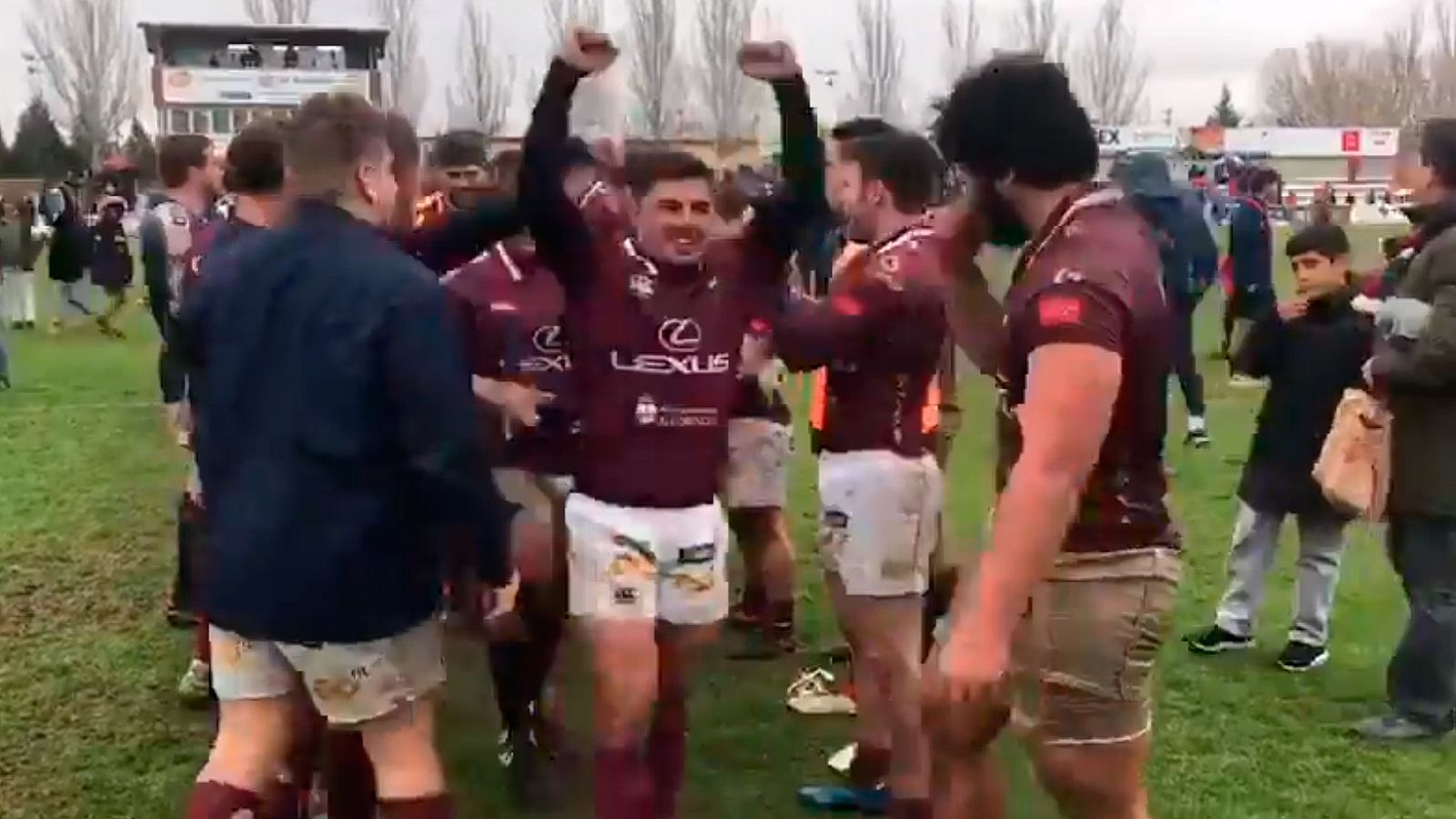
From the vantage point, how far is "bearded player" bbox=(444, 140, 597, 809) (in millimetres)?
5609

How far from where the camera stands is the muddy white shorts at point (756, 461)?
7809mm

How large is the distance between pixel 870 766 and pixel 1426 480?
229cm

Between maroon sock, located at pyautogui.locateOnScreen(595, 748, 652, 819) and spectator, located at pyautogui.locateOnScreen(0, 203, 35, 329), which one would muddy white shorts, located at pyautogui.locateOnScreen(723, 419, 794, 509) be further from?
spectator, located at pyautogui.locateOnScreen(0, 203, 35, 329)

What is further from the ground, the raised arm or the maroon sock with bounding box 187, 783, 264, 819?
the raised arm

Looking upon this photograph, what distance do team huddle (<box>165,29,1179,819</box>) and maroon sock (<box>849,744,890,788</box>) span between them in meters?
0.01

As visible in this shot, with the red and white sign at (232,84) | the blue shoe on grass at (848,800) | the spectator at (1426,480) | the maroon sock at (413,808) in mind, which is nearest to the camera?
the maroon sock at (413,808)

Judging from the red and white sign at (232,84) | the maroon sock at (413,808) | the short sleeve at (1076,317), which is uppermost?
the red and white sign at (232,84)

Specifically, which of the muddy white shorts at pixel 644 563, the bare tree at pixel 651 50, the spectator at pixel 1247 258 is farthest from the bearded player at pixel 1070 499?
the bare tree at pixel 651 50

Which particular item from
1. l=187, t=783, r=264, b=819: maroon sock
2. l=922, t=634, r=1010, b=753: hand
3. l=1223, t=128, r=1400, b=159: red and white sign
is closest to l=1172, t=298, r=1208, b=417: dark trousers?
l=922, t=634, r=1010, b=753: hand

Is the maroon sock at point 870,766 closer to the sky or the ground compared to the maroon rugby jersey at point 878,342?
closer to the ground

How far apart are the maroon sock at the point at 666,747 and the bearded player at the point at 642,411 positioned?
0.08ft

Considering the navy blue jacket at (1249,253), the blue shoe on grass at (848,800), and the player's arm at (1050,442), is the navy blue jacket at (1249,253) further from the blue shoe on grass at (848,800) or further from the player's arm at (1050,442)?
the player's arm at (1050,442)

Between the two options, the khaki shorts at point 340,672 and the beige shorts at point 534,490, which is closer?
the khaki shorts at point 340,672

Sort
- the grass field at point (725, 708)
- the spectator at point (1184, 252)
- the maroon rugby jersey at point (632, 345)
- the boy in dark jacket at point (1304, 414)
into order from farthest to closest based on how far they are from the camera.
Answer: the spectator at point (1184, 252) → the boy in dark jacket at point (1304, 414) → the grass field at point (725, 708) → the maroon rugby jersey at point (632, 345)
